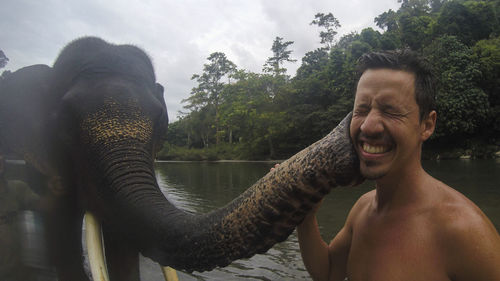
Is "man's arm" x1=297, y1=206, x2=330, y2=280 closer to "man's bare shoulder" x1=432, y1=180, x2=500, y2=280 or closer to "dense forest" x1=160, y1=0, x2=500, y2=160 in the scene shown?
"man's bare shoulder" x1=432, y1=180, x2=500, y2=280

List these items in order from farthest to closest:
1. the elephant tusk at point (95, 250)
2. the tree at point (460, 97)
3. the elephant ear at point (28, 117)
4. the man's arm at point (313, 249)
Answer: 1. the tree at point (460, 97)
2. the elephant ear at point (28, 117)
3. the elephant tusk at point (95, 250)
4. the man's arm at point (313, 249)

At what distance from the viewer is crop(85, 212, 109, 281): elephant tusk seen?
188 centimetres

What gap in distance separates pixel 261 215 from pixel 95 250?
4.27 ft

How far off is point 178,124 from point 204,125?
26.6 feet

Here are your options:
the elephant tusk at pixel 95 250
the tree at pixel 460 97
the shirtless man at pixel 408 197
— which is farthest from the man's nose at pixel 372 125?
the tree at pixel 460 97

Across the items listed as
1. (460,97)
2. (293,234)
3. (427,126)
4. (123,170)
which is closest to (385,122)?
(427,126)

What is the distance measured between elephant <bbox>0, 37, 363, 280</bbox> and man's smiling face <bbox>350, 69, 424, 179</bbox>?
0.16 ft

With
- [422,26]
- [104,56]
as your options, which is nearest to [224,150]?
[422,26]

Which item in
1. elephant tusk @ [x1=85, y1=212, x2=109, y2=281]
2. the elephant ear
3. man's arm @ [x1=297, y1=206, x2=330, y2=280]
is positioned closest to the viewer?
man's arm @ [x1=297, y1=206, x2=330, y2=280]

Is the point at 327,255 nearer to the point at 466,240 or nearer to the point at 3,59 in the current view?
the point at 466,240

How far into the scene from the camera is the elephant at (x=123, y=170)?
3.73 feet

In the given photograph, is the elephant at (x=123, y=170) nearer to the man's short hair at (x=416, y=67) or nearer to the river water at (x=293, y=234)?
the man's short hair at (x=416, y=67)

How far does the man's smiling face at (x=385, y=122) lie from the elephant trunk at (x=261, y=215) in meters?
0.05

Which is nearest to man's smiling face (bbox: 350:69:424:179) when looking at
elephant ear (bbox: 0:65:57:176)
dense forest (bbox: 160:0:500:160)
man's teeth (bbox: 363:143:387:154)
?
man's teeth (bbox: 363:143:387:154)
